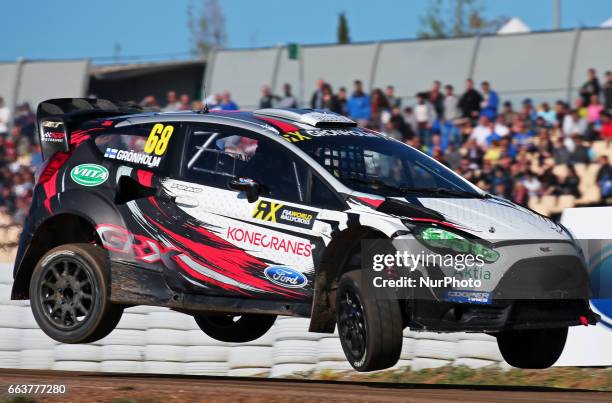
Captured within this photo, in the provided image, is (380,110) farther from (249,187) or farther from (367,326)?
(367,326)

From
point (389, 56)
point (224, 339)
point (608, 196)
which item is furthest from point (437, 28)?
point (224, 339)

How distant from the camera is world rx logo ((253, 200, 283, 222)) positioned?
28.2 feet

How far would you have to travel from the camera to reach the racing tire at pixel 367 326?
792cm

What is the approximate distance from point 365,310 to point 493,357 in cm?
254

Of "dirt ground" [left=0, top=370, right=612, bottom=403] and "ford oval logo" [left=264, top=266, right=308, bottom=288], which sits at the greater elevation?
"ford oval logo" [left=264, top=266, right=308, bottom=288]

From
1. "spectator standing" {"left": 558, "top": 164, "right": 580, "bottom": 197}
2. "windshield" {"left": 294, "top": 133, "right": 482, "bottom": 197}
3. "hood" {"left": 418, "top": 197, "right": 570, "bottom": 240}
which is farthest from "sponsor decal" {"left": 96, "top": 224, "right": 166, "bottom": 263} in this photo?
"spectator standing" {"left": 558, "top": 164, "right": 580, "bottom": 197}

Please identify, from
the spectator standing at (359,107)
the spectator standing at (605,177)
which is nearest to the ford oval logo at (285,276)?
the spectator standing at (605,177)

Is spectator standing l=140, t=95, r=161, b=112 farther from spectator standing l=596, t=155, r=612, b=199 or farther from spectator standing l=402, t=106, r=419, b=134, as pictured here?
spectator standing l=596, t=155, r=612, b=199

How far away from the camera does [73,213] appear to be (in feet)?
31.9

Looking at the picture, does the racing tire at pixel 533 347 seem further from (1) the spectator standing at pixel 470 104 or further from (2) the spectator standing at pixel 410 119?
(2) the spectator standing at pixel 410 119

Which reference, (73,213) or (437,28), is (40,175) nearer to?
(73,213)

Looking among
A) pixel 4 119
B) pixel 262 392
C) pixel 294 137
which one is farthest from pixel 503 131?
pixel 262 392

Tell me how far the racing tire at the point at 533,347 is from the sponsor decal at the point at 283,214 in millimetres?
1887

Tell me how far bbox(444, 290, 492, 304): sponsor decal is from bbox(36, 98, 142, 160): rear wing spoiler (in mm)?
3784
